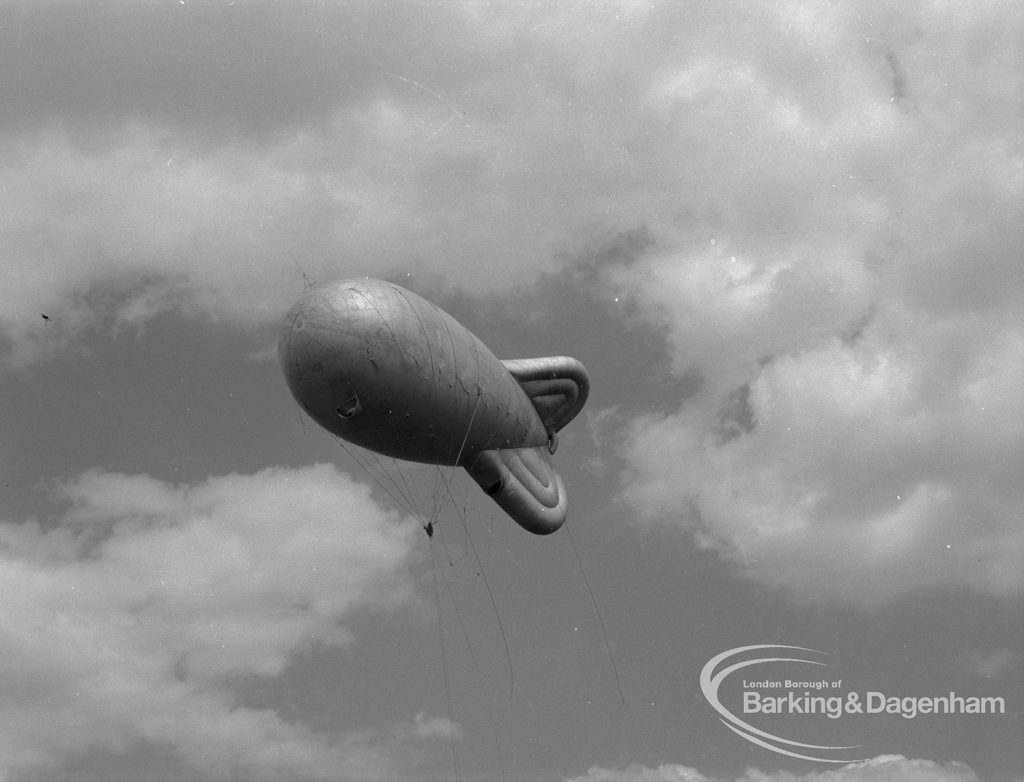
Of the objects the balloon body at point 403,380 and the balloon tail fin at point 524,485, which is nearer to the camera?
the balloon body at point 403,380

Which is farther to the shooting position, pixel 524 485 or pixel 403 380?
pixel 524 485

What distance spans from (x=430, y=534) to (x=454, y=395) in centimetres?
719

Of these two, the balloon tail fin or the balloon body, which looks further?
the balloon tail fin

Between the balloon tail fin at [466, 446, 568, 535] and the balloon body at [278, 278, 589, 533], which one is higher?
the balloon tail fin at [466, 446, 568, 535]

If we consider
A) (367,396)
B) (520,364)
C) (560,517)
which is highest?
(520,364)

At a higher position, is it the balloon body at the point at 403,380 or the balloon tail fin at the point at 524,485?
the balloon tail fin at the point at 524,485

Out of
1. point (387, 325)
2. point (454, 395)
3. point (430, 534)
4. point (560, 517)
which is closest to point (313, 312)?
point (387, 325)

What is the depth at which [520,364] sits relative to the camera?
45.1m

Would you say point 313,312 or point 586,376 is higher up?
point 586,376

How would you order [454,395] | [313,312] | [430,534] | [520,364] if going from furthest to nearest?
[520,364] → [430,534] → [454,395] → [313,312]

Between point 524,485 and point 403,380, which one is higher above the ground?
point 524,485

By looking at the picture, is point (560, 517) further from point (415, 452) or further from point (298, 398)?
point (298, 398)

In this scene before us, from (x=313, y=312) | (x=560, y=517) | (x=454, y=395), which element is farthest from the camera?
(x=560, y=517)

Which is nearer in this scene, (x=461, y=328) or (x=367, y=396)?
(x=367, y=396)
